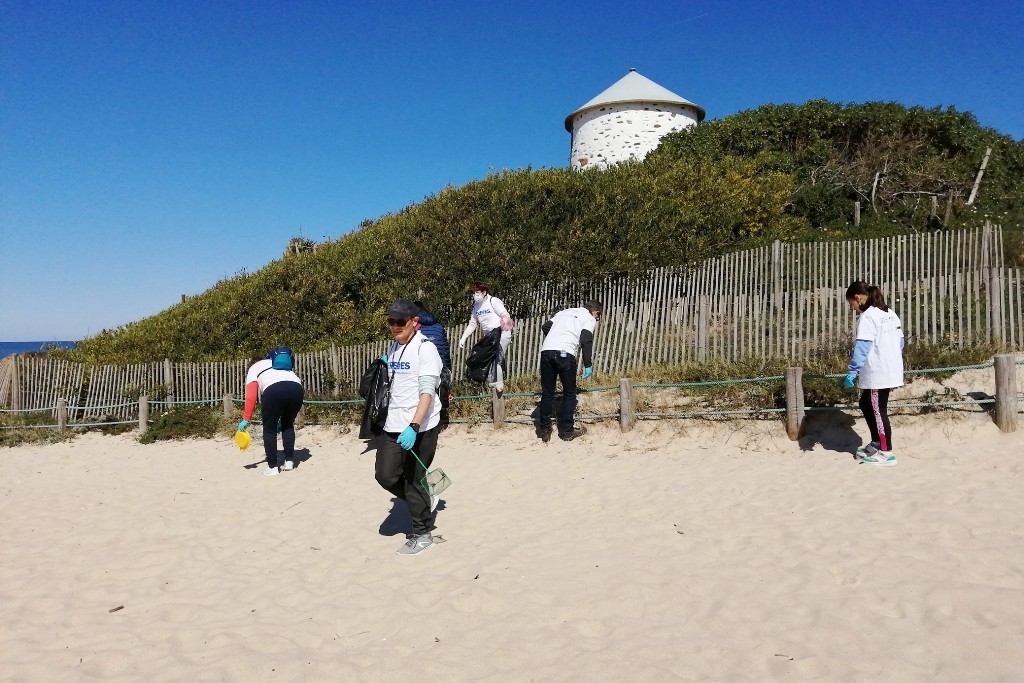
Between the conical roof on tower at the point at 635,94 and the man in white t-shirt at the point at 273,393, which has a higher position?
the conical roof on tower at the point at 635,94

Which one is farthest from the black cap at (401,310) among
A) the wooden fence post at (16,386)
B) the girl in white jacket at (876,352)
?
the wooden fence post at (16,386)

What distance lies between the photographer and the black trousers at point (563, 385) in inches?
316

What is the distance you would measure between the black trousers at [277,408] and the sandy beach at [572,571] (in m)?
0.46

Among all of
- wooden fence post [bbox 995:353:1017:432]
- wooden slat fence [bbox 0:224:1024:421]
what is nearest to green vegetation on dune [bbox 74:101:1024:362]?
wooden slat fence [bbox 0:224:1024:421]

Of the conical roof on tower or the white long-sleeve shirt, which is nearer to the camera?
the white long-sleeve shirt

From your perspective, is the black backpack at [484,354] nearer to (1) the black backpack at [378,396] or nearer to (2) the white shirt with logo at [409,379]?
(1) the black backpack at [378,396]

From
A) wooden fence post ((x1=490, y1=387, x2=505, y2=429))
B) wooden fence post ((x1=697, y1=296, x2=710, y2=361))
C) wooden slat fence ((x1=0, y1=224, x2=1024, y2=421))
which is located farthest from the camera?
wooden fence post ((x1=697, y1=296, x2=710, y2=361))

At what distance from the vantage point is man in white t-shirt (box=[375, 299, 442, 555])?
15.6ft

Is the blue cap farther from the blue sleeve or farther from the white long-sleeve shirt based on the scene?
the blue sleeve

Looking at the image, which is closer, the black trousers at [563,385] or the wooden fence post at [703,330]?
the black trousers at [563,385]

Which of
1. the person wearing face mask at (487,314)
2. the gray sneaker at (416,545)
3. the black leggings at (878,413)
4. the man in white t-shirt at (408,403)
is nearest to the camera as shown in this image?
the man in white t-shirt at (408,403)

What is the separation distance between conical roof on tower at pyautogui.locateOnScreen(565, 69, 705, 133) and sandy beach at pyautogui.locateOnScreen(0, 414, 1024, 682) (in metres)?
17.4

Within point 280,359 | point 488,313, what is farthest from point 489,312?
point 280,359

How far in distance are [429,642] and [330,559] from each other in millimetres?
1712
